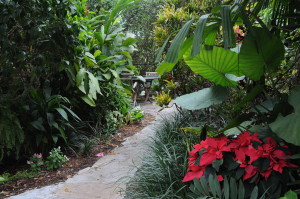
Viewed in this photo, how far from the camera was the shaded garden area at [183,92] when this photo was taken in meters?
1.54

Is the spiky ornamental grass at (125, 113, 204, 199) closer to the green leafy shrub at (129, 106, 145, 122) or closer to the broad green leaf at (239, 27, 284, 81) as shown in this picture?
the broad green leaf at (239, 27, 284, 81)

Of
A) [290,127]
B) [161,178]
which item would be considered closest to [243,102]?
[290,127]

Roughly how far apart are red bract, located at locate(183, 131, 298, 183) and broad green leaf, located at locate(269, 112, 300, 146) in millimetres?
149

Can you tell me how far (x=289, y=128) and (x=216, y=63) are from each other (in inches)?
25.4

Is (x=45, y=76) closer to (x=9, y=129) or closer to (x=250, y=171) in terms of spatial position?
(x=9, y=129)

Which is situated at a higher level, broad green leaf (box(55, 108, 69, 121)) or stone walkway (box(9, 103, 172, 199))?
broad green leaf (box(55, 108, 69, 121))

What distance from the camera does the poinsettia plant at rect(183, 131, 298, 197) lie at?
1.50 m

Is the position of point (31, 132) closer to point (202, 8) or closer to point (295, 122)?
point (202, 8)

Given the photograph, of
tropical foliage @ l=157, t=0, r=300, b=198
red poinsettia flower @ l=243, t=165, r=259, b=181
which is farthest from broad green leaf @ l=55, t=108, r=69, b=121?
red poinsettia flower @ l=243, t=165, r=259, b=181

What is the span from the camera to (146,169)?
2.49m

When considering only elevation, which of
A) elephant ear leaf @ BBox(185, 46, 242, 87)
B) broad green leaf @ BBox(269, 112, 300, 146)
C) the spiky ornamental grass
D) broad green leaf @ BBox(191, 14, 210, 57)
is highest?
broad green leaf @ BBox(191, 14, 210, 57)

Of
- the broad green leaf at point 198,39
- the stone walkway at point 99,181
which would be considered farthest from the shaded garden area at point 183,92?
the stone walkway at point 99,181

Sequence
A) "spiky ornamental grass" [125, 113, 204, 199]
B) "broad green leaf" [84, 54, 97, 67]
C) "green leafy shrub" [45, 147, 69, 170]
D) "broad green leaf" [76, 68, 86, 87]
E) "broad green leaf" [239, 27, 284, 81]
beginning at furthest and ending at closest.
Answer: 1. "broad green leaf" [84, 54, 97, 67]
2. "broad green leaf" [76, 68, 86, 87]
3. "green leafy shrub" [45, 147, 69, 170]
4. "spiky ornamental grass" [125, 113, 204, 199]
5. "broad green leaf" [239, 27, 284, 81]

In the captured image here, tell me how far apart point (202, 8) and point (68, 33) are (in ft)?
5.13
